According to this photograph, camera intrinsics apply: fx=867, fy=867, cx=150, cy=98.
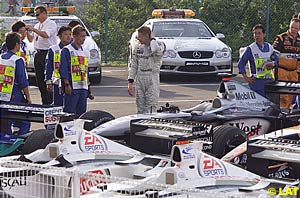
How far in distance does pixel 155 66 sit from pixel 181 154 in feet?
17.6

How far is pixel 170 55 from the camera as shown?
768 inches

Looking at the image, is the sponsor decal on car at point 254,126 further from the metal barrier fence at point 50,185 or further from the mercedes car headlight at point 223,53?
the mercedes car headlight at point 223,53

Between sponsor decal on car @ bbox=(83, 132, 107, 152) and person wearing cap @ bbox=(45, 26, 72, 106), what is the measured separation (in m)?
3.73

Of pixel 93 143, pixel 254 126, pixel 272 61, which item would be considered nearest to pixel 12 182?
pixel 93 143

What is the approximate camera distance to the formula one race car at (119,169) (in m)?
7.00

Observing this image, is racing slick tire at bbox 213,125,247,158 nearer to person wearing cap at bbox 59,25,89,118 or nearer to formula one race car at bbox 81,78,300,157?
formula one race car at bbox 81,78,300,157

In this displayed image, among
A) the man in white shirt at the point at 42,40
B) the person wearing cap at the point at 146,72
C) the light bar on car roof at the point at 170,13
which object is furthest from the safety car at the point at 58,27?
the person wearing cap at the point at 146,72

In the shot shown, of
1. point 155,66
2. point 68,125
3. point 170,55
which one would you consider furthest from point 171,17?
point 68,125

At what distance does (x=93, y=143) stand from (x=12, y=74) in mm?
2981

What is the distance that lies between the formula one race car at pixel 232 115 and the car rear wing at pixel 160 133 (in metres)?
0.40

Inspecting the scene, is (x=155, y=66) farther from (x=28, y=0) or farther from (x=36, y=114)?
(x=28, y=0)

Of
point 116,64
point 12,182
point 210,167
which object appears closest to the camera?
point 12,182

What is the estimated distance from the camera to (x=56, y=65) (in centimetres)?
1294

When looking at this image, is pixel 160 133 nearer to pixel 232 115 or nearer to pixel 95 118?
pixel 95 118
